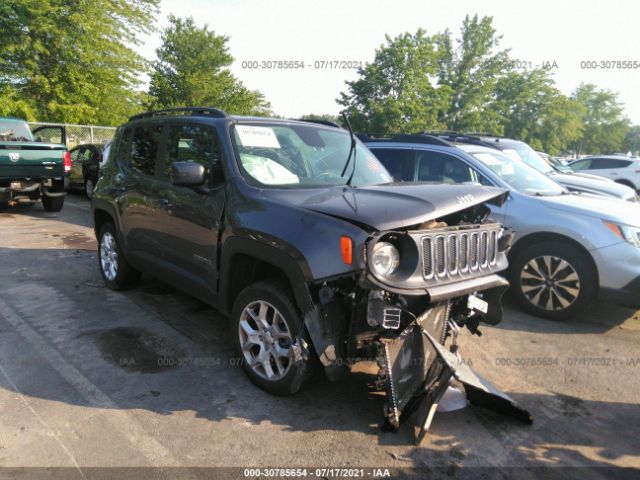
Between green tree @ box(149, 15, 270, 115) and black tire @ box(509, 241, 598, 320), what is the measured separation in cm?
3180

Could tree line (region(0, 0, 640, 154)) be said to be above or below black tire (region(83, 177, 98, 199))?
above

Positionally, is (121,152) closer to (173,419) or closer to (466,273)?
(173,419)

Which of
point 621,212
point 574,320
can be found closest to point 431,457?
point 574,320

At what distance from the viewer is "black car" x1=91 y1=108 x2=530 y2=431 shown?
9.00 feet

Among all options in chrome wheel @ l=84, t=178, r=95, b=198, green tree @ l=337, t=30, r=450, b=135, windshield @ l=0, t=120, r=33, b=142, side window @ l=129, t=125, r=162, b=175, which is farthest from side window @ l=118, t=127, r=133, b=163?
green tree @ l=337, t=30, r=450, b=135

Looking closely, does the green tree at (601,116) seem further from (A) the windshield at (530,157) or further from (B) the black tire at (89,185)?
(B) the black tire at (89,185)

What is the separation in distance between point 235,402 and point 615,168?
19.5 metres

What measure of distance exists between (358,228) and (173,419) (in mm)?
1737

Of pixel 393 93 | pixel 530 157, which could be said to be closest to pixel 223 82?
pixel 393 93

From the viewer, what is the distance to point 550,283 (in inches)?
195

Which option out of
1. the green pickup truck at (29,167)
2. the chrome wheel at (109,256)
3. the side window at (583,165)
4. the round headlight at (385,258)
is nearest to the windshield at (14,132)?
the green pickup truck at (29,167)

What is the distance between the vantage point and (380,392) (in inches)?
132

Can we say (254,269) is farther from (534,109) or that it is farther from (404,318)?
(534,109)

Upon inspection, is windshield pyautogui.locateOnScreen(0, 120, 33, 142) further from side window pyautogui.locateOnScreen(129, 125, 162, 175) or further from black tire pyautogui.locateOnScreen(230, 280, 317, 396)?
black tire pyautogui.locateOnScreen(230, 280, 317, 396)
